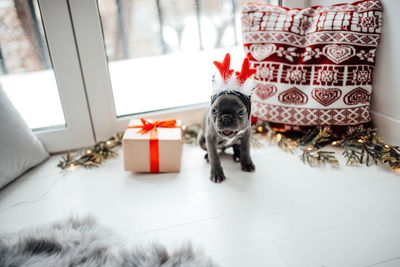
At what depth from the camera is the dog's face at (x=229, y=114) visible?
38.0 inches

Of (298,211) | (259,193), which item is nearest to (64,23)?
(259,193)

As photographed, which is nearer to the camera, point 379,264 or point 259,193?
point 379,264

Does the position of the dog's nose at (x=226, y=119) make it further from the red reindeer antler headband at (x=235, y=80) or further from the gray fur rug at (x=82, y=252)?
the gray fur rug at (x=82, y=252)

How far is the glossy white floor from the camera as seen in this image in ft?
2.52

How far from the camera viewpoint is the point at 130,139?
1.13 m

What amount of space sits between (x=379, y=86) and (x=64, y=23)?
1.39 metres

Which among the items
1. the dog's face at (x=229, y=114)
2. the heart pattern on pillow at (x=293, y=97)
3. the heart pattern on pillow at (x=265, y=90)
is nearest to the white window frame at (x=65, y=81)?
the dog's face at (x=229, y=114)

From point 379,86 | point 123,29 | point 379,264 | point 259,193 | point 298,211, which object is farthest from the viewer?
point 123,29

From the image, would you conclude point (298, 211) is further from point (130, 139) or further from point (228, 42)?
point (228, 42)

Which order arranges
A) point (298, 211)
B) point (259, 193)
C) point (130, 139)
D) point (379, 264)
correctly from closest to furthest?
point (379, 264)
point (298, 211)
point (259, 193)
point (130, 139)

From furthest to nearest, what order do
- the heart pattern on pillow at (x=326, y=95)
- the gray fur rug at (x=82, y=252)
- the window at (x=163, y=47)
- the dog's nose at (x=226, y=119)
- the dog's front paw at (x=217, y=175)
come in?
the window at (x=163, y=47) → the heart pattern on pillow at (x=326, y=95) → the dog's front paw at (x=217, y=175) → the dog's nose at (x=226, y=119) → the gray fur rug at (x=82, y=252)

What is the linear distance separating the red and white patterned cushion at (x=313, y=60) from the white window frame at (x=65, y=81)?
79cm

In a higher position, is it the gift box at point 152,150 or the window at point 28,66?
the window at point 28,66

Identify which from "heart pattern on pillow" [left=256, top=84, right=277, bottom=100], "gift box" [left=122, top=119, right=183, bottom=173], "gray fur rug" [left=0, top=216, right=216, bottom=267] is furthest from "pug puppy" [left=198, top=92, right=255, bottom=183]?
"gray fur rug" [left=0, top=216, right=216, bottom=267]
